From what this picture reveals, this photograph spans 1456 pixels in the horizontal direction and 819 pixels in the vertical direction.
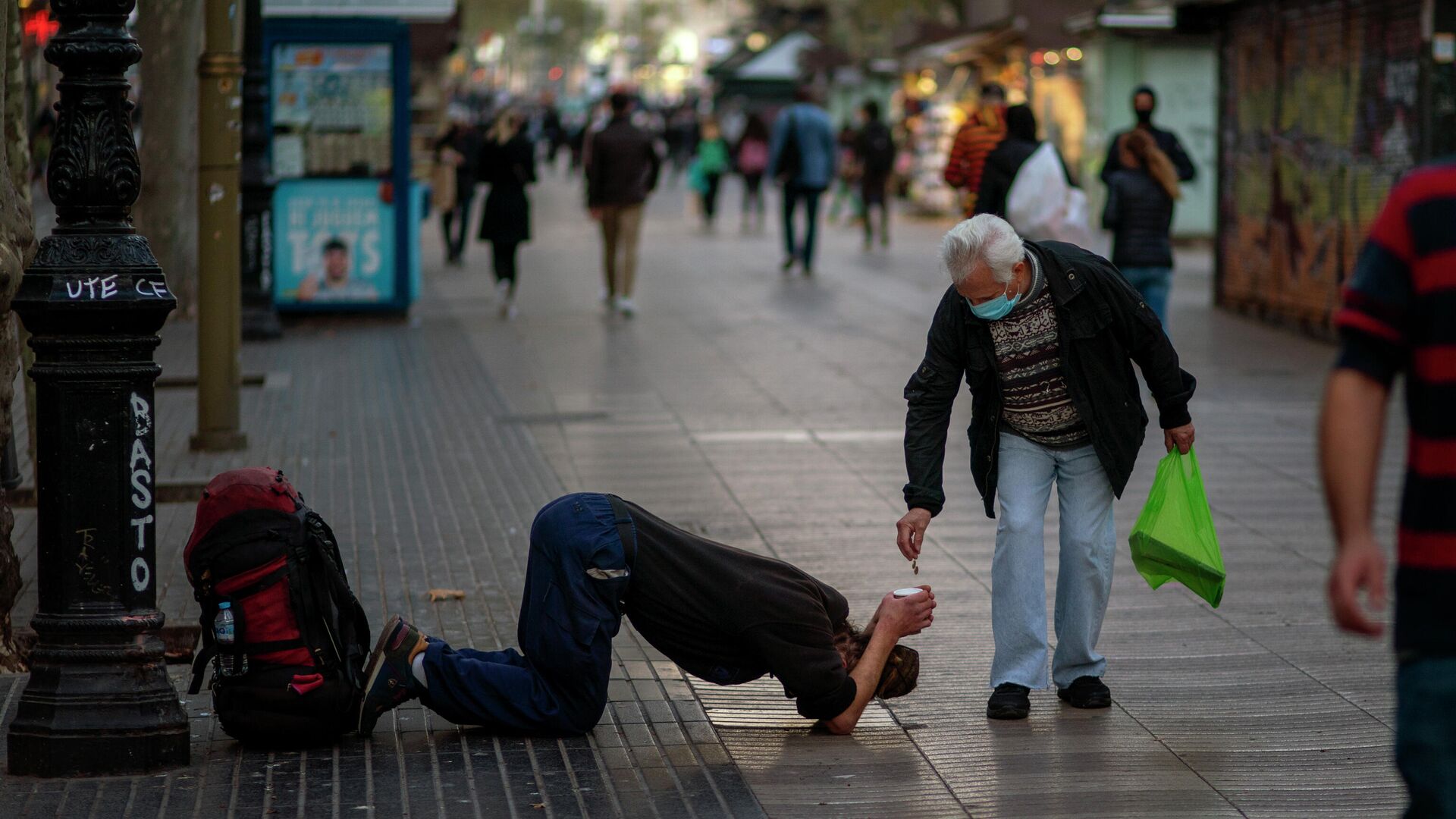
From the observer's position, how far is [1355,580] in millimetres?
2838

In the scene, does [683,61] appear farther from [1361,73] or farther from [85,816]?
[85,816]

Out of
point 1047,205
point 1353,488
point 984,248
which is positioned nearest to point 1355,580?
point 1353,488

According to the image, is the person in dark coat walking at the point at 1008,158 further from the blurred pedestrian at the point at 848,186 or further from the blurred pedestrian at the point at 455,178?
the blurred pedestrian at the point at 848,186

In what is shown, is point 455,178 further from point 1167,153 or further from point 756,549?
point 756,549

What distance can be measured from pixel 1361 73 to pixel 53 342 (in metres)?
11.9

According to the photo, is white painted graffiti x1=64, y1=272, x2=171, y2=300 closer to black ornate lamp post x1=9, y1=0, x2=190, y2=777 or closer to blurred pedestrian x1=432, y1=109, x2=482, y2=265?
black ornate lamp post x1=9, y1=0, x2=190, y2=777

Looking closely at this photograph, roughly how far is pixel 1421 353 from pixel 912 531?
222 cm

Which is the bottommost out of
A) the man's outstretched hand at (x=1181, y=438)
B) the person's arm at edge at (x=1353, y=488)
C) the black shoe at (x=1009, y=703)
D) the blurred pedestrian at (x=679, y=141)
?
the black shoe at (x=1009, y=703)

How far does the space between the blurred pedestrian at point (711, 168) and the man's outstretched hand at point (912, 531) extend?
23993 mm

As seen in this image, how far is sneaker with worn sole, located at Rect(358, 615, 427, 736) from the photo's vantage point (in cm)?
494

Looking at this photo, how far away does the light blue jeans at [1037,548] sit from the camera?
17.4ft

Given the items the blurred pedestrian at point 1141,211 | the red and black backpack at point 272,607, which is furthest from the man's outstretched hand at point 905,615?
the blurred pedestrian at point 1141,211

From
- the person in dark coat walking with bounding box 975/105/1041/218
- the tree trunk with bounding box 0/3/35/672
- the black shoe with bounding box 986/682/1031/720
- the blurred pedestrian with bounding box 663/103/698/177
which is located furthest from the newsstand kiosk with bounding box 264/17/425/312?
the blurred pedestrian with bounding box 663/103/698/177

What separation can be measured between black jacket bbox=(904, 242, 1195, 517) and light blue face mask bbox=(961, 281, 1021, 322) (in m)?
0.10
